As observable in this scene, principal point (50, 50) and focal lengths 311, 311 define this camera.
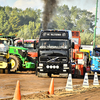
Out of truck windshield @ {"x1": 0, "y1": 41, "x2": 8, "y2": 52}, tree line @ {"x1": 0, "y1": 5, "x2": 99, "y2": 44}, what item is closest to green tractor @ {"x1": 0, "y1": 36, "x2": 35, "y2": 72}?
truck windshield @ {"x1": 0, "y1": 41, "x2": 8, "y2": 52}

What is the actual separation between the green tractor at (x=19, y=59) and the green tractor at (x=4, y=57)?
1.87 feet

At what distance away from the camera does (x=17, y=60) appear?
78.6 ft

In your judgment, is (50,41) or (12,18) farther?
(12,18)

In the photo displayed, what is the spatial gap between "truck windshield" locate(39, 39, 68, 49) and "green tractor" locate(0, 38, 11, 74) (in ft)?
10.7

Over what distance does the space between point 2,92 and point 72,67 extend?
9.46 metres

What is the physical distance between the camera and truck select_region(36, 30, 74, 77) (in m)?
20.5

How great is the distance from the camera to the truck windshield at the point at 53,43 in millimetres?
20859

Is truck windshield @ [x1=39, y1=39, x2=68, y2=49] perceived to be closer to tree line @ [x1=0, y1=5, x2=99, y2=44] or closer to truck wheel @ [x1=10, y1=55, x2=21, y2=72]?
truck wheel @ [x1=10, y1=55, x2=21, y2=72]

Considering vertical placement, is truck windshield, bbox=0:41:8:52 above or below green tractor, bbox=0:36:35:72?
above

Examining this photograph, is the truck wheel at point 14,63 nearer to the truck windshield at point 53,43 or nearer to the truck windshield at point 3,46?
the truck windshield at point 3,46

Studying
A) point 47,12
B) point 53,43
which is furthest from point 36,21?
point 53,43

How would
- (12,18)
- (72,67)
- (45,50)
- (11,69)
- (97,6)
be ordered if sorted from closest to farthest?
(45,50), (72,67), (11,69), (97,6), (12,18)

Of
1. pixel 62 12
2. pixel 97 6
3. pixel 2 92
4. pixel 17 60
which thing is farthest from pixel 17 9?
pixel 2 92

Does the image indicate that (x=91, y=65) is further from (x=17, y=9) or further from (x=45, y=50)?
(x=17, y=9)
